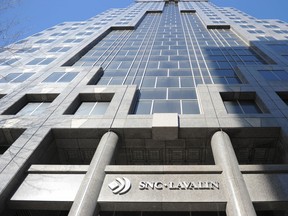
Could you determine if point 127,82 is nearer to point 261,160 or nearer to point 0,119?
point 0,119

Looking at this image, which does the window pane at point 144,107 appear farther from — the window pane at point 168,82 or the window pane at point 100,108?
the window pane at point 168,82

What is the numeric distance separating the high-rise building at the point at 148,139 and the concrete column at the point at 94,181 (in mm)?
54

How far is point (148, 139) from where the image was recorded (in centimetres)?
1427

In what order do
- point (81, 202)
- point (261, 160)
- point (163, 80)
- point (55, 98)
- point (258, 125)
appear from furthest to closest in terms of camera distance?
1. point (163, 80)
2. point (55, 98)
3. point (261, 160)
4. point (258, 125)
5. point (81, 202)

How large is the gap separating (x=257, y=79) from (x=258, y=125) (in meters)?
6.26

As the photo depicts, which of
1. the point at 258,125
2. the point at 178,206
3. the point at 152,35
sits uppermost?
the point at 152,35

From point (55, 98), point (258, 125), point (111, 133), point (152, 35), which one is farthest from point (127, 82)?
point (152, 35)

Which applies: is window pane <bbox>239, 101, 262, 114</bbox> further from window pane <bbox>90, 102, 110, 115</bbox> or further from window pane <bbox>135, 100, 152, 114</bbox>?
window pane <bbox>90, 102, 110, 115</bbox>

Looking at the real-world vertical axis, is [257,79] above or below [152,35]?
below

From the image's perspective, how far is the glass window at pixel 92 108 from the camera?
16828 millimetres

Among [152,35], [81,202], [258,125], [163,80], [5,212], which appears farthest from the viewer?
[152,35]

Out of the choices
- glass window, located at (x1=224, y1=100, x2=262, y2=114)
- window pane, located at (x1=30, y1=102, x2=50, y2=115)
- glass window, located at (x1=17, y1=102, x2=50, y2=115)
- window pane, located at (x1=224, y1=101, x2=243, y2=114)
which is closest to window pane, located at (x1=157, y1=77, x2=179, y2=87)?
window pane, located at (x1=224, y1=101, x2=243, y2=114)

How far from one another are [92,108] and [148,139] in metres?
5.60

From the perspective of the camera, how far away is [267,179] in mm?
11180
